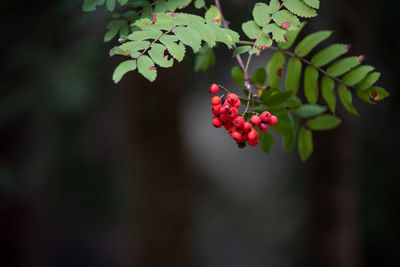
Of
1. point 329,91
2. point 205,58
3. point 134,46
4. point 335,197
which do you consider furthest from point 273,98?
point 335,197

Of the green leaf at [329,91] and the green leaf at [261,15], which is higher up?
the green leaf at [261,15]

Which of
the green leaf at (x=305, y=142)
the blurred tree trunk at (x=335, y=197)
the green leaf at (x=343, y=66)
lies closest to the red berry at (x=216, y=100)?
the green leaf at (x=343, y=66)

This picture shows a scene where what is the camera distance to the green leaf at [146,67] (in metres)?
0.81

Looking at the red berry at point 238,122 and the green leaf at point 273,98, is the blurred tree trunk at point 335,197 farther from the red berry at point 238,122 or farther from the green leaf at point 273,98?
the red berry at point 238,122

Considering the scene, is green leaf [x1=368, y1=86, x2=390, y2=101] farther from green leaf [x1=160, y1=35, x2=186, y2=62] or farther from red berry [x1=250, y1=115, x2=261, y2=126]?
green leaf [x1=160, y1=35, x2=186, y2=62]

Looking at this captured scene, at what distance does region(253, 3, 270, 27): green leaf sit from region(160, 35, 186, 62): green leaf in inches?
8.7

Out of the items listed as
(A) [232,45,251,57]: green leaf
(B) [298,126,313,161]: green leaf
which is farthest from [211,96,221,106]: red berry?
(B) [298,126,313,161]: green leaf

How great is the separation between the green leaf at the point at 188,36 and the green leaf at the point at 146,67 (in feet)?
0.32

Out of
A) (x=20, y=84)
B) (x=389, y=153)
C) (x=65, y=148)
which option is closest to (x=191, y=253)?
(x=20, y=84)

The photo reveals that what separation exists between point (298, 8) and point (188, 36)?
0.91 ft

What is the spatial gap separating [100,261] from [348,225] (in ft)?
19.2

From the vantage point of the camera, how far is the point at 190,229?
11.4 feet

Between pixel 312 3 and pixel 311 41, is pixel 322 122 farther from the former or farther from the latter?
pixel 312 3

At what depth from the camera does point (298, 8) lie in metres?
0.90
